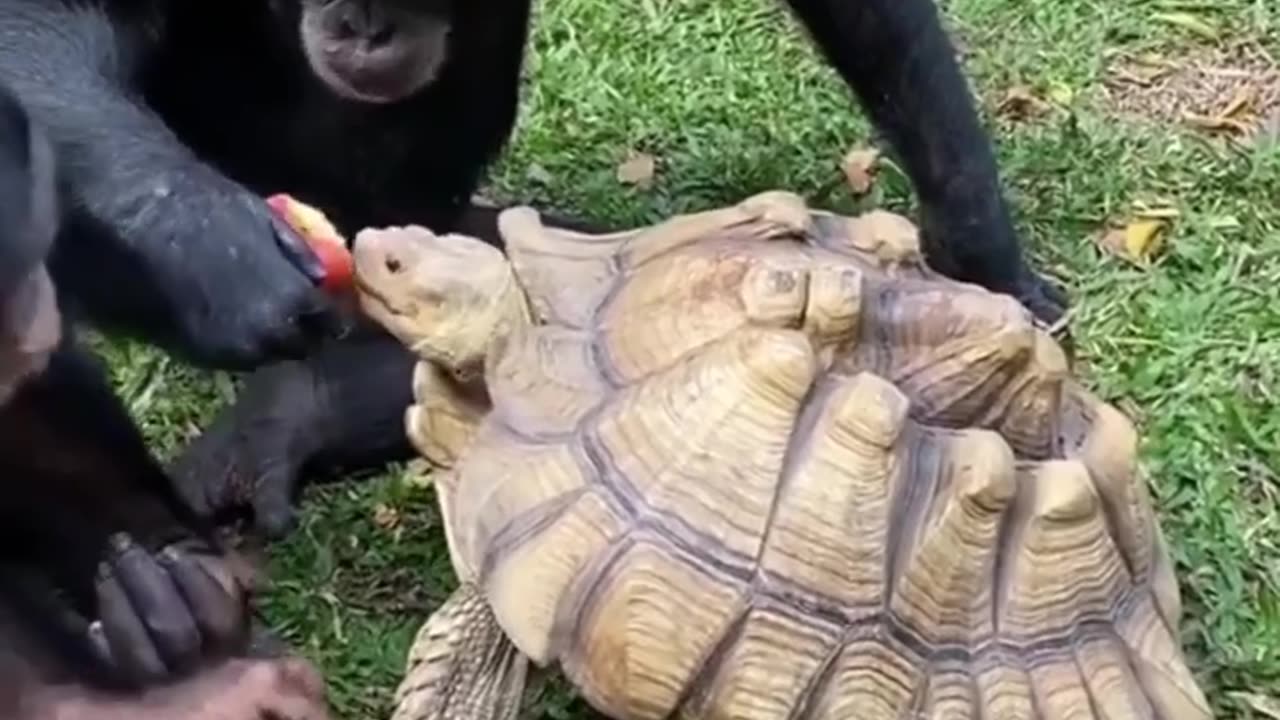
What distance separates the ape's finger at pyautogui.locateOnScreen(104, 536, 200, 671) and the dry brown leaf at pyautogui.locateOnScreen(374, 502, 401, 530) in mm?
376

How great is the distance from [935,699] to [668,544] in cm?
24

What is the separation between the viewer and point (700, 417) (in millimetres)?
2072

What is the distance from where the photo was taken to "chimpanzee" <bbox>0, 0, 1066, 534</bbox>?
2197 millimetres

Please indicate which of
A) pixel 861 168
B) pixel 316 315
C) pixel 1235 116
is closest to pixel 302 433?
pixel 316 315

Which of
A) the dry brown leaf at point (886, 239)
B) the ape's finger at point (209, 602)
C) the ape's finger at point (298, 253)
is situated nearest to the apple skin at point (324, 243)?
the ape's finger at point (298, 253)

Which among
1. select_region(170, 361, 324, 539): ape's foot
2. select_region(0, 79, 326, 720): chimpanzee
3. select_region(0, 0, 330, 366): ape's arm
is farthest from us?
select_region(170, 361, 324, 539): ape's foot

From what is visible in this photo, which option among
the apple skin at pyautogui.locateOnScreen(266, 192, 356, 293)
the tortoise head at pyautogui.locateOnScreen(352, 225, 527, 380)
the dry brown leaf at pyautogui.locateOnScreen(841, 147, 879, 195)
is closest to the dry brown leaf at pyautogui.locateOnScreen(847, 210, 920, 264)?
the tortoise head at pyautogui.locateOnScreen(352, 225, 527, 380)

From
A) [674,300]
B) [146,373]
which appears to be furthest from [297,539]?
[674,300]

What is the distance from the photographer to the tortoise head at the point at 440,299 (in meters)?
2.20

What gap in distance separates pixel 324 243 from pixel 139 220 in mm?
199

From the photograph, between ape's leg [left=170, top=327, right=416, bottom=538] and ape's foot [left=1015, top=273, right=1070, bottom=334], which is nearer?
ape's leg [left=170, top=327, right=416, bottom=538]

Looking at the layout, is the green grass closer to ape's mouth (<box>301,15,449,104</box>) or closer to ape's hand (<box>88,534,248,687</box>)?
ape's hand (<box>88,534,248,687</box>)

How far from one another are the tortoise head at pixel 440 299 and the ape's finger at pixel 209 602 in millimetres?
309

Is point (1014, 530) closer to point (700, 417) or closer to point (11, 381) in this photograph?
point (700, 417)
